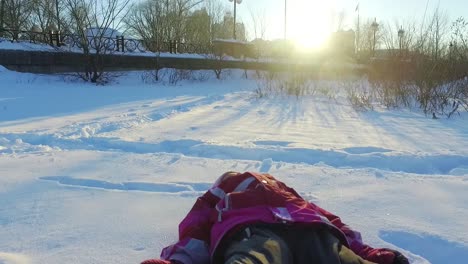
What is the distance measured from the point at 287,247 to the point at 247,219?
21 centimetres

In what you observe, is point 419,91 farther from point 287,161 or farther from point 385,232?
point 385,232

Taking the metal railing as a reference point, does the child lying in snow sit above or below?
below

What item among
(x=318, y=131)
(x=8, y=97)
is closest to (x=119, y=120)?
(x=318, y=131)

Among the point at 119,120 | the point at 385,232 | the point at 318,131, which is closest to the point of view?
the point at 385,232

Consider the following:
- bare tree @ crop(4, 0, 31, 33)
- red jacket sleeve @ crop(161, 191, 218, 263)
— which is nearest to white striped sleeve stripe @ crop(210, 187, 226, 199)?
red jacket sleeve @ crop(161, 191, 218, 263)

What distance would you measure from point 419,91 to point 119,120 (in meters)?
5.83

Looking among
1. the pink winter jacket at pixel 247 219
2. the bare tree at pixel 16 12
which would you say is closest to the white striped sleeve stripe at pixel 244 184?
the pink winter jacket at pixel 247 219

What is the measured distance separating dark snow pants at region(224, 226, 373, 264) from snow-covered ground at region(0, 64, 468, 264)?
0.49 m

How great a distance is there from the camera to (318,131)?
5645 mm

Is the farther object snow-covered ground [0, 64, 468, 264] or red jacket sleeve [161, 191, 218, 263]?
snow-covered ground [0, 64, 468, 264]

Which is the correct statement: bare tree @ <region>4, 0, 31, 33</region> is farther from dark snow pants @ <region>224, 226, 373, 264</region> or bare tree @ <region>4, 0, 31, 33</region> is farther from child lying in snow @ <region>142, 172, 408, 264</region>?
dark snow pants @ <region>224, 226, 373, 264</region>

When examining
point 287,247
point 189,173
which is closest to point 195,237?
point 287,247

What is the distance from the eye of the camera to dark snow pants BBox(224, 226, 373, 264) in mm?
1488

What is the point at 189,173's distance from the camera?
3.38m
